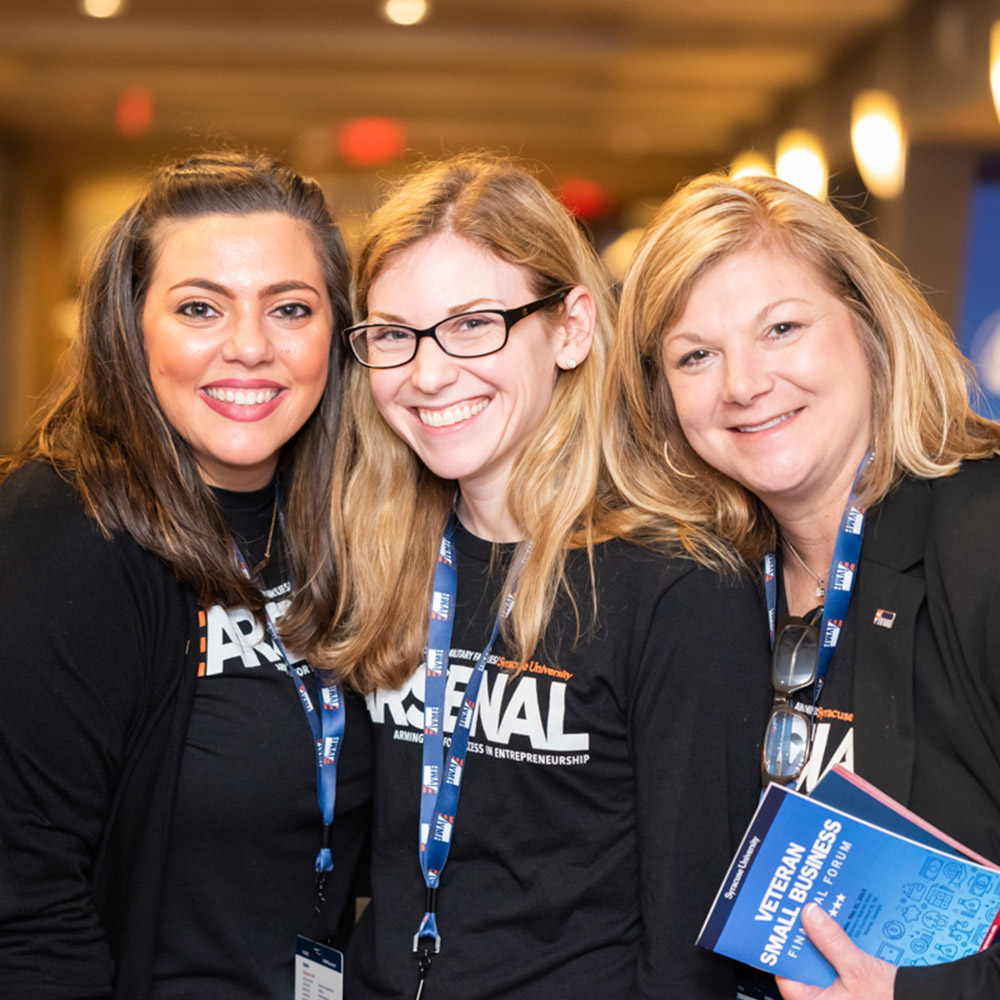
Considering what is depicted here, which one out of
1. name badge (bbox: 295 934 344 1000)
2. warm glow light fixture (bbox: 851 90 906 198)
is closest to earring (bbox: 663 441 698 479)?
name badge (bbox: 295 934 344 1000)

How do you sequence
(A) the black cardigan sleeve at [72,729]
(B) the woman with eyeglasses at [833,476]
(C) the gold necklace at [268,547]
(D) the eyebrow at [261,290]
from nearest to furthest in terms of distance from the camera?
(B) the woman with eyeglasses at [833,476] < (A) the black cardigan sleeve at [72,729] < (D) the eyebrow at [261,290] < (C) the gold necklace at [268,547]

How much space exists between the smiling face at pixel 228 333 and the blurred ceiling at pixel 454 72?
10.6 feet

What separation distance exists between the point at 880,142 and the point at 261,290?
215 inches

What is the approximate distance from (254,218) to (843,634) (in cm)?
130

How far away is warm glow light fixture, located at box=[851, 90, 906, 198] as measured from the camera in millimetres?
6254

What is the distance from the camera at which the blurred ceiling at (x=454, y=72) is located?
248 inches

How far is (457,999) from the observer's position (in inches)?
68.5

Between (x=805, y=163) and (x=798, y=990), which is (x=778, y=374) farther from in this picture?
(x=805, y=163)

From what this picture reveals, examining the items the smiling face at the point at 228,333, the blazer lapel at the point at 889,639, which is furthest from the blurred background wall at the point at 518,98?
the blazer lapel at the point at 889,639

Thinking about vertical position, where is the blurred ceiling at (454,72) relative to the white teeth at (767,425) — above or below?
above

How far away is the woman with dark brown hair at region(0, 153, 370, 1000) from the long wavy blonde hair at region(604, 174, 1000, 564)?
2.19ft

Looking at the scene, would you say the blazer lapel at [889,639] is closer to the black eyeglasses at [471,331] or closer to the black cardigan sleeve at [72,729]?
the black eyeglasses at [471,331]

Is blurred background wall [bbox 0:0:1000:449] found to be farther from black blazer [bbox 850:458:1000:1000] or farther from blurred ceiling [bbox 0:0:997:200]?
black blazer [bbox 850:458:1000:1000]

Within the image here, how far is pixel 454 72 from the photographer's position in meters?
7.22
